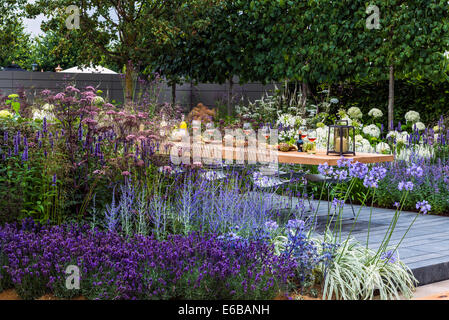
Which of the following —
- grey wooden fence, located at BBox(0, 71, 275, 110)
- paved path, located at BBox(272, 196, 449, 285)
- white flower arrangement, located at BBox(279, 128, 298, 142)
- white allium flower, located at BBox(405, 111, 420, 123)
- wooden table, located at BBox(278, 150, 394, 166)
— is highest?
grey wooden fence, located at BBox(0, 71, 275, 110)

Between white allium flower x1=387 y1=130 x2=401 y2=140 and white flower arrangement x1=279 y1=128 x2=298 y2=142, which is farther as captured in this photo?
white allium flower x1=387 y1=130 x2=401 y2=140

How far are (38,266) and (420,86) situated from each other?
8.90 m

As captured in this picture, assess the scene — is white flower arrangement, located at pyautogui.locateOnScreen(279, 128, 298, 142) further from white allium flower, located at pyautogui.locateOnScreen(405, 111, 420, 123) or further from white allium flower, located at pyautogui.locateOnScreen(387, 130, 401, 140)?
white allium flower, located at pyautogui.locateOnScreen(405, 111, 420, 123)

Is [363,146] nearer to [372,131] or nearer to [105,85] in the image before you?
[372,131]

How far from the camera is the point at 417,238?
505 cm

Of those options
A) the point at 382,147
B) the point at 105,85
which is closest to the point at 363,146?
the point at 382,147

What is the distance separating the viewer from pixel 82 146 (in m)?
4.70

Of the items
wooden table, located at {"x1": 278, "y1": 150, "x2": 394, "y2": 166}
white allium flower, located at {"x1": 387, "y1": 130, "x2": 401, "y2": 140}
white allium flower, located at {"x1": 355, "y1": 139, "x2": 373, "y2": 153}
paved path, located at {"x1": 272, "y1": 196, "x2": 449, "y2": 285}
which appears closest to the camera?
paved path, located at {"x1": 272, "y1": 196, "x2": 449, "y2": 285}

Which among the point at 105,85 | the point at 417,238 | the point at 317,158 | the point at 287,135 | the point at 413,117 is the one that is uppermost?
the point at 105,85

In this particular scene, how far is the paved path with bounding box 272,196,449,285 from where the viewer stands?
4086 mm

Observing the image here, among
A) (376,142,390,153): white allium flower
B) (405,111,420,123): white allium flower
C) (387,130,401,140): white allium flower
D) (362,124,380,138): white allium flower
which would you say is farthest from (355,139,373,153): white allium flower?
(405,111,420,123): white allium flower

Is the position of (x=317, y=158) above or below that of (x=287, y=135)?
below
